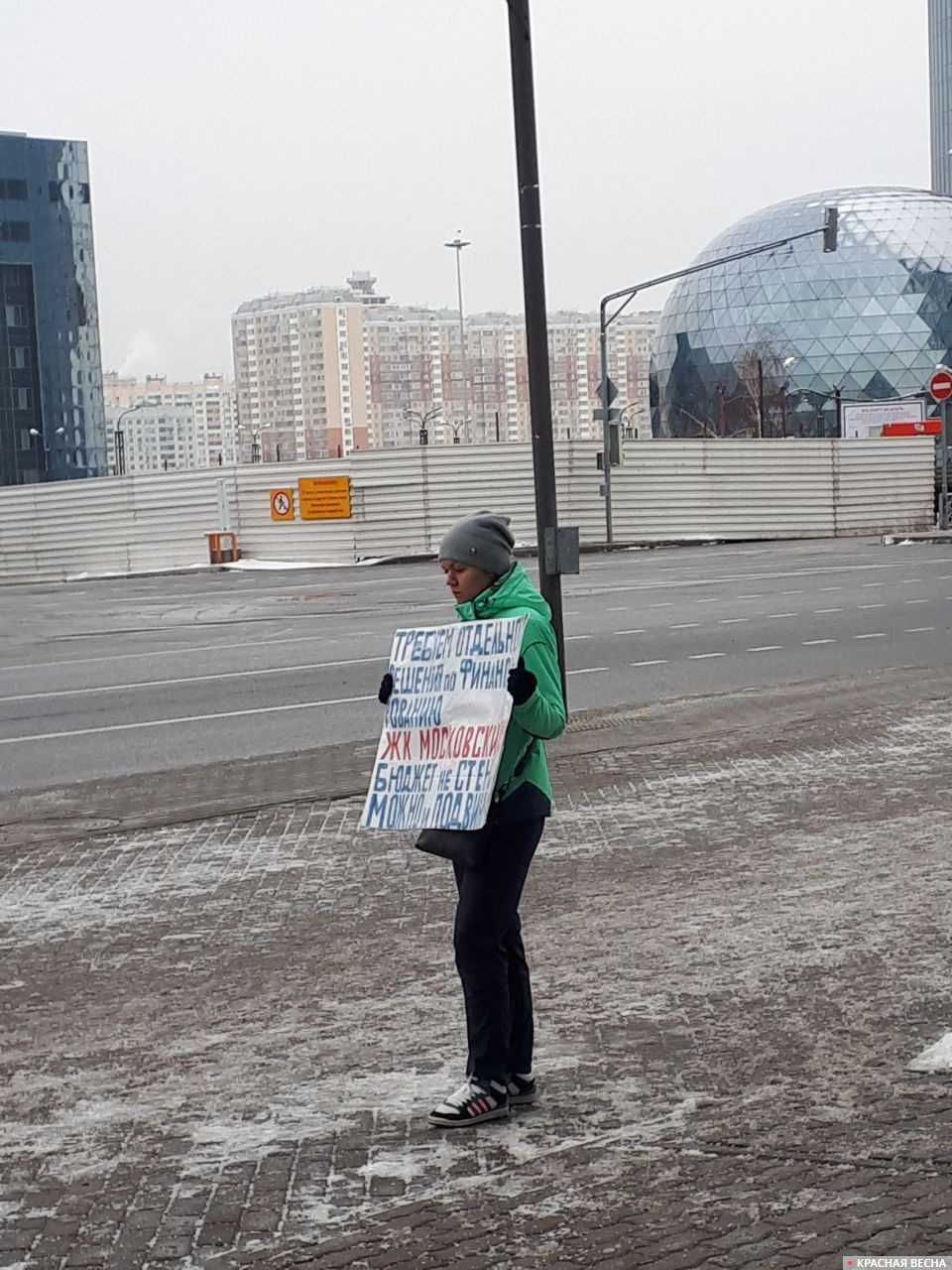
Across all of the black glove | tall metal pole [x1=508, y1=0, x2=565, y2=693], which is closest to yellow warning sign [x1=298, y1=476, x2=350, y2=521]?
tall metal pole [x1=508, y1=0, x2=565, y2=693]

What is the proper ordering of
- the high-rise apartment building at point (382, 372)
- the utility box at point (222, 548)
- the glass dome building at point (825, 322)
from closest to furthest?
the utility box at point (222, 548), the glass dome building at point (825, 322), the high-rise apartment building at point (382, 372)

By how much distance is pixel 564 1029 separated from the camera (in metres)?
5.81

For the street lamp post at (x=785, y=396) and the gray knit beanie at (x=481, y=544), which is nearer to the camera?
the gray knit beanie at (x=481, y=544)

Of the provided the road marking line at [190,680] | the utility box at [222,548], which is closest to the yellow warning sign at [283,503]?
the utility box at [222,548]

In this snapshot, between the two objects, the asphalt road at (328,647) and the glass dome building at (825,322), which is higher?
the glass dome building at (825,322)

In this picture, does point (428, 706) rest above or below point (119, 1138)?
above

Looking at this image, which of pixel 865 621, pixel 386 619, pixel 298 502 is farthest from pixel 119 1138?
pixel 298 502

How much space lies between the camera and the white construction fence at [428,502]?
144 ft

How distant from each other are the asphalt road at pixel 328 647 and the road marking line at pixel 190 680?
0.12 feet

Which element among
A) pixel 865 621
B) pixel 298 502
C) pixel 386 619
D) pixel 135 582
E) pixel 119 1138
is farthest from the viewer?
pixel 298 502

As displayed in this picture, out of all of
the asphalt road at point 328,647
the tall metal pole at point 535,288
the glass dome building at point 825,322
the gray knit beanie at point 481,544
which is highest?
the glass dome building at point 825,322

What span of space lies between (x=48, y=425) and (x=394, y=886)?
4345 inches

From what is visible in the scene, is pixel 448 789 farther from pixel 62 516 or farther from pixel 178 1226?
pixel 62 516

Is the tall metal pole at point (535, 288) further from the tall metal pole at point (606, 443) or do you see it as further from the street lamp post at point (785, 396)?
the street lamp post at point (785, 396)
